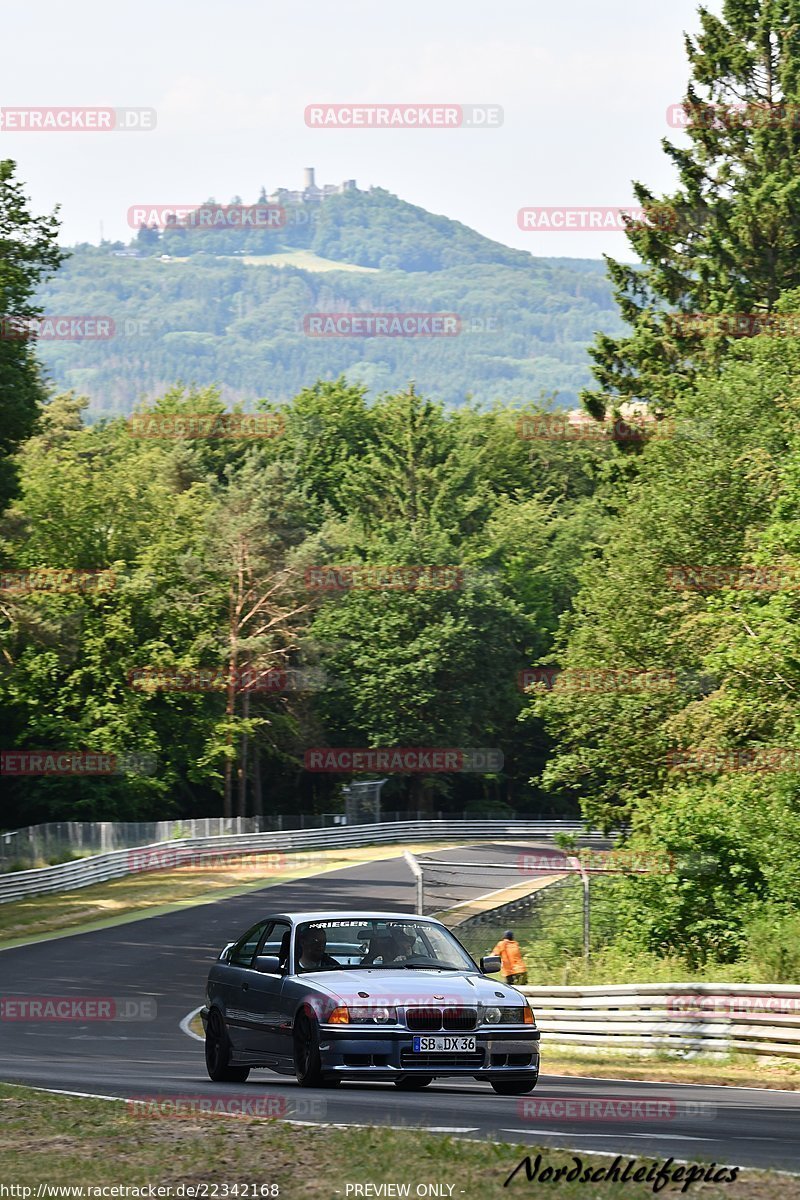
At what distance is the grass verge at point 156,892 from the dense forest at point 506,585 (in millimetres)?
5333

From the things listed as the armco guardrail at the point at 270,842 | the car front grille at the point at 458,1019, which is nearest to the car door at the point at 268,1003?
the car front grille at the point at 458,1019

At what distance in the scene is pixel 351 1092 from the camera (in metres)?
13.1

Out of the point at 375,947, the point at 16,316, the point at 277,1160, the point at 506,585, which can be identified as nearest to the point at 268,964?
the point at 375,947

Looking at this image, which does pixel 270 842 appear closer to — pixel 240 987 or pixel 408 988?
pixel 240 987

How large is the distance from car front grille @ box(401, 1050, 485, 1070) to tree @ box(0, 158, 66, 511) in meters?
31.5

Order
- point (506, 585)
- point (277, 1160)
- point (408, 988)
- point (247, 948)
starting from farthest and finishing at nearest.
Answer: point (506, 585), point (247, 948), point (408, 988), point (277, 1160)

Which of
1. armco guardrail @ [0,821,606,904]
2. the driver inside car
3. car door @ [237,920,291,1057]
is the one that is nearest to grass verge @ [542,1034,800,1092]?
the driver inside car

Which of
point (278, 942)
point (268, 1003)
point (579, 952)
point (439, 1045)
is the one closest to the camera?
point (439, 1045)

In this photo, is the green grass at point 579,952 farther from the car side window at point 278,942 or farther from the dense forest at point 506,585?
the car side window at point 278,942

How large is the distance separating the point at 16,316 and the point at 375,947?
32.5m

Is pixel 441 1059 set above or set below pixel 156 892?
above

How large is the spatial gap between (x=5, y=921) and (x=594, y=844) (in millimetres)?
40734

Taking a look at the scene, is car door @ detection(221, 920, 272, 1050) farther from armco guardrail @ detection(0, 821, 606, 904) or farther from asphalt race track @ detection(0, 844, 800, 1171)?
armco guardrail @ detection(0, 821, 606, 904)

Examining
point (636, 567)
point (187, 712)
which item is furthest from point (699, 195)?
point (187, 712)
